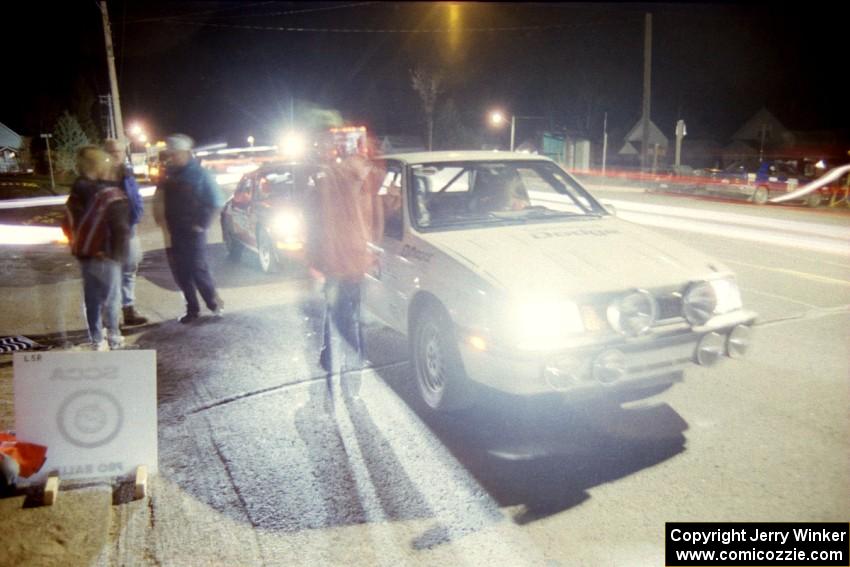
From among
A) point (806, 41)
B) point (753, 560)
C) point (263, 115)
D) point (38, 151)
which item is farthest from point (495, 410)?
point (263, 115)

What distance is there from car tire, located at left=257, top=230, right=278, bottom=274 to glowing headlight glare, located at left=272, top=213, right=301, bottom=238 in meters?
0.41

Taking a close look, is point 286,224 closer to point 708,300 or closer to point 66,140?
point 708,300

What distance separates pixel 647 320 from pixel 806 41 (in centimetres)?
5155

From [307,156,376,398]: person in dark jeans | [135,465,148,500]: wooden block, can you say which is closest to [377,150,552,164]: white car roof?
[307,156,376,398]: person in dark jeans

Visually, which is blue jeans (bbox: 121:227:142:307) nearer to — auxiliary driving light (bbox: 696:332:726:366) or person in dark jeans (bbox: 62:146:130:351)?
person in dark jeans (bbox: 62:146:130:351)

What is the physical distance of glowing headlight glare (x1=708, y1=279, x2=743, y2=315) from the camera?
4.30 metres

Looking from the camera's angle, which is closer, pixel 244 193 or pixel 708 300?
pixel 708 300

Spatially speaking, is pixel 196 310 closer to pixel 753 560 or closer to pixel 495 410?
pixel 495 410

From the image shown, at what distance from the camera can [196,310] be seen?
7.31 meters

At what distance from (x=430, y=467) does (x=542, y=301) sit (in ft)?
3.84

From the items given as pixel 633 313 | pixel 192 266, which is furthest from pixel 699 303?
pixel 192 266

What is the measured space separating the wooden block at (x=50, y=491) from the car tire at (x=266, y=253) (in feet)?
19.9

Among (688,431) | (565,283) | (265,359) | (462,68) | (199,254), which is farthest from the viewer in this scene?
(462,68)

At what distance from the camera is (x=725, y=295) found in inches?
172
